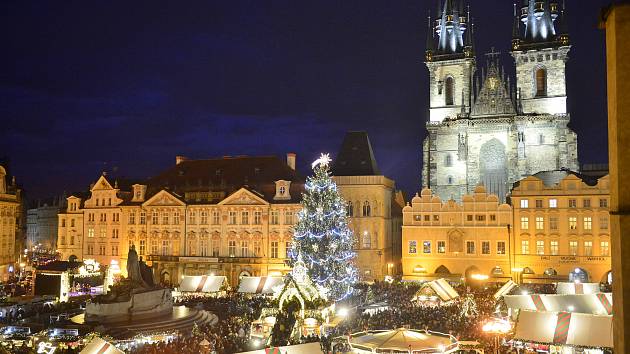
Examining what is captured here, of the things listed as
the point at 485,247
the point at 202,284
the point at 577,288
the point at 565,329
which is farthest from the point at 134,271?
the point at 485,247

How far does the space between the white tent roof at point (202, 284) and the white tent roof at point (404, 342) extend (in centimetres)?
2169

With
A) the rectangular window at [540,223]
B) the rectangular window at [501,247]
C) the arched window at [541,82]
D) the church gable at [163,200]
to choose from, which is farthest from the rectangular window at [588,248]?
the church gable at [163,200]

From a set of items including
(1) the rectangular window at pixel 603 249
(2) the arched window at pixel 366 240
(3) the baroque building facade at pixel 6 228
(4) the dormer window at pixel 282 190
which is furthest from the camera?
(3) the baroque building facade at pixel 6 228

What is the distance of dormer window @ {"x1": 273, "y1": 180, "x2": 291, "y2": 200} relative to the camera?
54.9 meters

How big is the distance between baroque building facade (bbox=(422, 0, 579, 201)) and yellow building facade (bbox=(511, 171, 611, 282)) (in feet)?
34.9

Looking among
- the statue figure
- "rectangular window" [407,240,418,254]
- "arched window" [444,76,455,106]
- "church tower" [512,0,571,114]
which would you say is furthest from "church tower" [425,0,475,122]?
the statue figure

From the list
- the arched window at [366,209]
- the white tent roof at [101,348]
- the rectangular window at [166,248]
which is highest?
the arched window at [366,209]

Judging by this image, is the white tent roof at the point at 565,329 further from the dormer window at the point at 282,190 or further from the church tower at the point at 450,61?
the church tower at the point at 450,61

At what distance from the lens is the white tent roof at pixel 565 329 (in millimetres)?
21359

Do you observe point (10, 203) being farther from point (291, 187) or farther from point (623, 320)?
point (623, 320)

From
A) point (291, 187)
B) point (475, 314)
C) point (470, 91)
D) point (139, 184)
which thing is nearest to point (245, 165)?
point (291, 187)

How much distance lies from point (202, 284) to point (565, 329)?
2620cm

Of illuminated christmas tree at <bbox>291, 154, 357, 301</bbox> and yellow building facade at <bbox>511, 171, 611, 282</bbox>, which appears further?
yellow building facade at <bbox>511, 171, 611, 282</bbox>

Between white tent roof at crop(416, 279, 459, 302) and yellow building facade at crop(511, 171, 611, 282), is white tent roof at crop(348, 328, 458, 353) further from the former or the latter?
yellow building facade at crop(511, 171, 611, 282)
